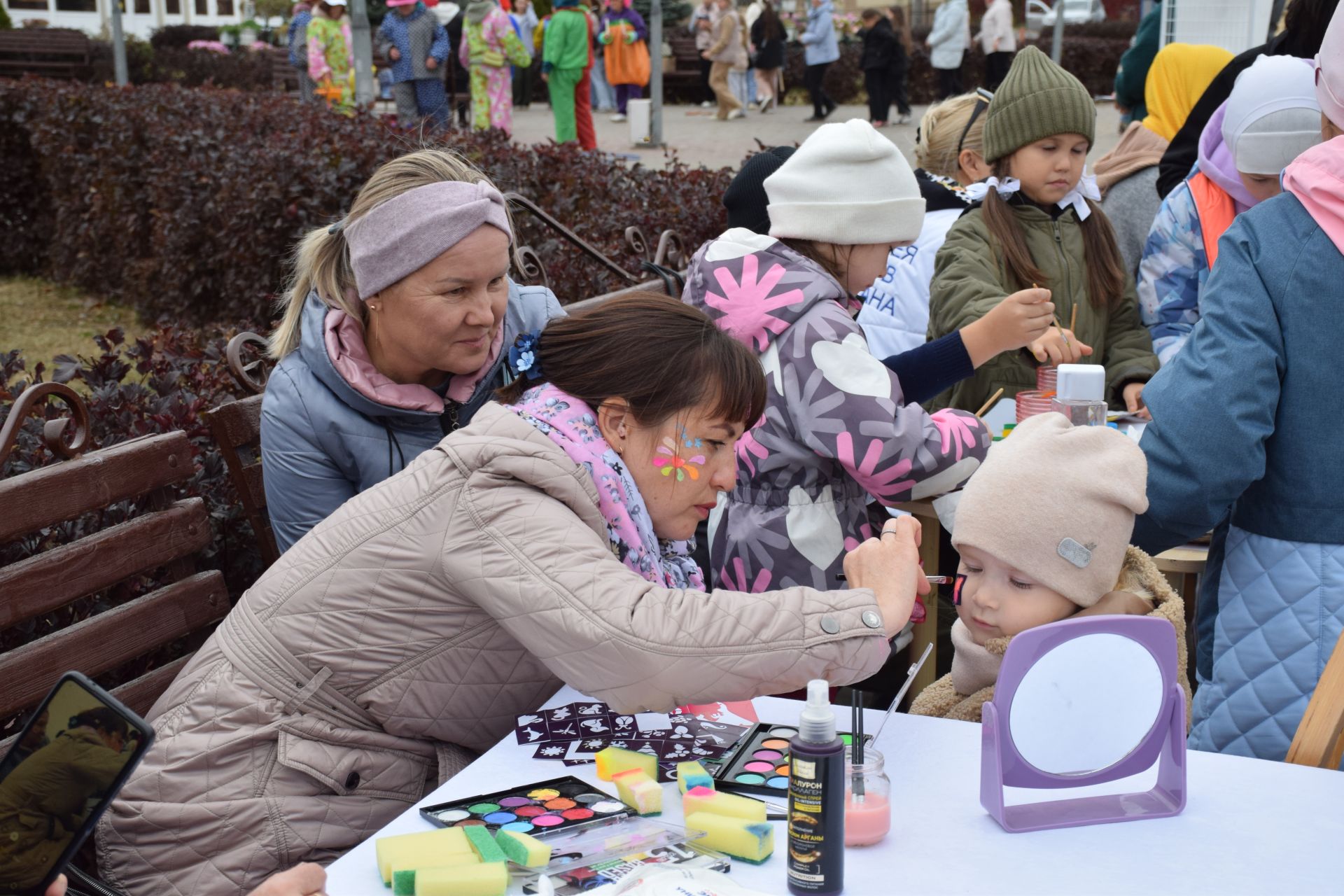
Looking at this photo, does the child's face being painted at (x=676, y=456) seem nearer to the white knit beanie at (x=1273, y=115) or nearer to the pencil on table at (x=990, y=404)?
the pencil on table at (x=990, y=404)

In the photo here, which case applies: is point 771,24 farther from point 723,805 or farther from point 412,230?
point 723,805

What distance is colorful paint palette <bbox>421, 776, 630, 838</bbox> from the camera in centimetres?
171

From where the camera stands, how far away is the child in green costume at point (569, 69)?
47.6ft

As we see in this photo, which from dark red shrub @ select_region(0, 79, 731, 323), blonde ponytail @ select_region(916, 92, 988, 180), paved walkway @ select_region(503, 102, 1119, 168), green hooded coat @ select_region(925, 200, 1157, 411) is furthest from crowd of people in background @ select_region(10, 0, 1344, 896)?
paved walkway @ select_region(503, 102, 1119, 168)

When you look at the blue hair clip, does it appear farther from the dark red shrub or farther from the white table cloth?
the dark red shrub

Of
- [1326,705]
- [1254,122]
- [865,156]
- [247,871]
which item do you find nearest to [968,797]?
[1326,705]

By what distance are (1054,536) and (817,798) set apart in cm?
81

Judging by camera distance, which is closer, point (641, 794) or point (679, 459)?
point (641, 794)

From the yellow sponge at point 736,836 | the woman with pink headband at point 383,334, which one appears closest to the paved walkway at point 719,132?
the woman with pink headband at point 383,334

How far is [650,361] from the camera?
213 centimetres

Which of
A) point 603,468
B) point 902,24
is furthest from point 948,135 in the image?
point 902,24

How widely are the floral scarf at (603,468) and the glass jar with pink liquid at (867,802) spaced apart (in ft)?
1.83

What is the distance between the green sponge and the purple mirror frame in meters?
0.64

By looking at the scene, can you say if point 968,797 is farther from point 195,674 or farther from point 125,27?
point 125,27
